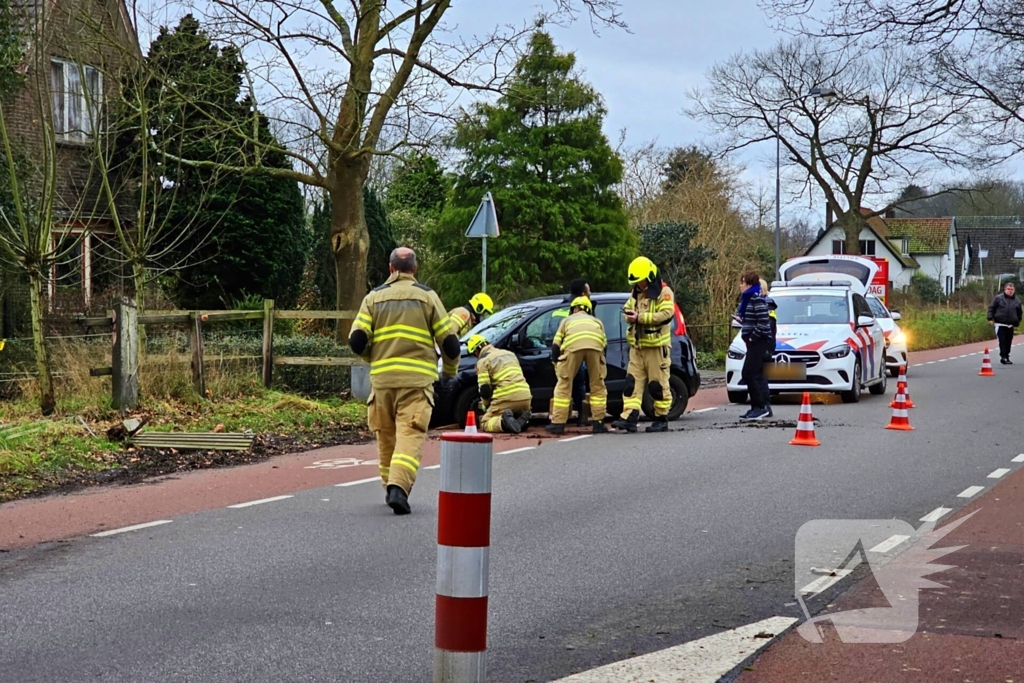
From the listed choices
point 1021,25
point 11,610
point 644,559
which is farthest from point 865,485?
point 1021,25

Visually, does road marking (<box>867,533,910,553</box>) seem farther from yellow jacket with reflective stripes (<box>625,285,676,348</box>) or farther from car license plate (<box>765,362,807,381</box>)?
car license plate (<box>765,362,807,381</box>)

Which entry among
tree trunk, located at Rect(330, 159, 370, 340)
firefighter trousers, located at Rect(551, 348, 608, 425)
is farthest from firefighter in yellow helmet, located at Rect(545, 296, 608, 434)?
tree trunk, located at Rect(330, 159, 370, 340)

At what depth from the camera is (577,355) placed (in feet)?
46.3

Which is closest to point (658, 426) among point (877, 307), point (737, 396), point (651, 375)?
point (651, 375)

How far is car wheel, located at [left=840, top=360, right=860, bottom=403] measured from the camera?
18734 mm

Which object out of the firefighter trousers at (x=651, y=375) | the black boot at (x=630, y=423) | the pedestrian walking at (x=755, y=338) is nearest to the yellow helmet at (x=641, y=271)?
the firefighter trousers at (x=651, y=375)

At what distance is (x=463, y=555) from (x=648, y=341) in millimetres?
10595

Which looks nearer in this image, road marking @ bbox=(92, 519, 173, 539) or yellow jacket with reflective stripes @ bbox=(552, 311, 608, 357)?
road marking @ bbox=(92, 519, 173, 539)

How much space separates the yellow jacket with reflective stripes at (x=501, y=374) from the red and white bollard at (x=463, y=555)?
34.3 feet

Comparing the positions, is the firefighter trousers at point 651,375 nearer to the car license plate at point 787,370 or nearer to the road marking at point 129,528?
the car license plate at point 787,370

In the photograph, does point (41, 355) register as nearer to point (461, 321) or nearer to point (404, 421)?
point (461, 321)

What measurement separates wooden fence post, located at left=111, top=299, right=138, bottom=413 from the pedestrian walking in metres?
7.25

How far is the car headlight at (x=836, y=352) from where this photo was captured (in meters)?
18.5

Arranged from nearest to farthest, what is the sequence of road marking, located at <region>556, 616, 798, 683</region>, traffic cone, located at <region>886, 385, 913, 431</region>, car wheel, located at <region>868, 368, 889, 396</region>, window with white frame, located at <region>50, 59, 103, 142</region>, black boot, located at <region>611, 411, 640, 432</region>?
Result: road marking, located at <region>556, 616, 798, 683</region>, black boot, located at <region>611, 411, 640, 432</region>, traffic cone, located at <region>886, 385, 913, 431</region>, window with white frame, located at <region>50, 59, 103, 142</region>, car wheel, located at <region>868, 368, 889, 396</region>
